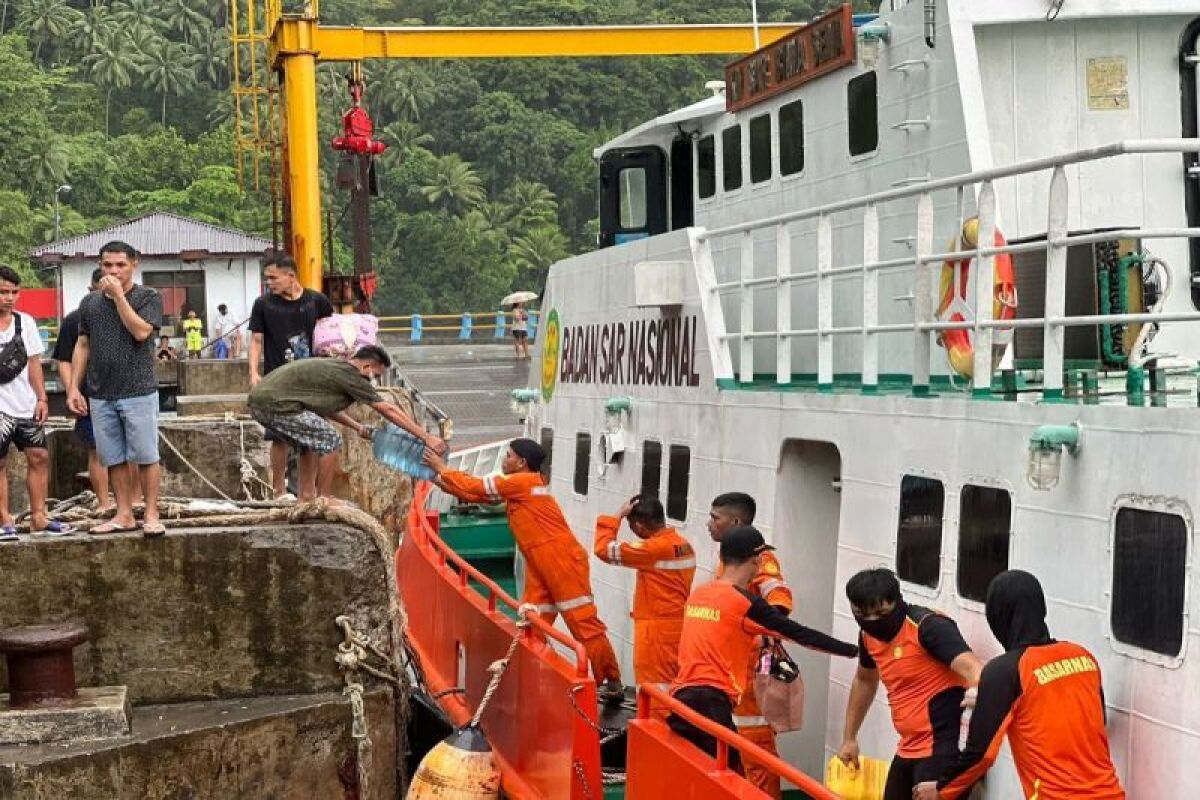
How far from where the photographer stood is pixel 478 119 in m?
104

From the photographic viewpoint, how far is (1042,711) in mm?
6117

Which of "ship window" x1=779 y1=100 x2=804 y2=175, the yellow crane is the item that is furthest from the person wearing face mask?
the yellow crane

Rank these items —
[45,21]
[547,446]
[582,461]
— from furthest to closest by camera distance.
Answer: [45,21] → [547,446] → [582,461]

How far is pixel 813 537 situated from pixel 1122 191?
250cm

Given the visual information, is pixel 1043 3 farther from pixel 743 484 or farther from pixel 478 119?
pixel 478 119

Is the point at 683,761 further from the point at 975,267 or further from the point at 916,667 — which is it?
the point at 975,267

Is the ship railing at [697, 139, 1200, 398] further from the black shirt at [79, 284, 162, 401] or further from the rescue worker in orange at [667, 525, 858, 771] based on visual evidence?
the black shirt at [79, 284, 162, 401]

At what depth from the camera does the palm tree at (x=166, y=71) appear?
110 meters

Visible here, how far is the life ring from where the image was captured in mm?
8117

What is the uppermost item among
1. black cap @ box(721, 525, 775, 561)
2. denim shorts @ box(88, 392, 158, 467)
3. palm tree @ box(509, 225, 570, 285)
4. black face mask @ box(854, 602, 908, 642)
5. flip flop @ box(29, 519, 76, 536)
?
palm tree @ box(509, 225, 570, 285)

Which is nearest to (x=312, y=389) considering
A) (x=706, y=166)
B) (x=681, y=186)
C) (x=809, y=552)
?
(x=809, y=552)

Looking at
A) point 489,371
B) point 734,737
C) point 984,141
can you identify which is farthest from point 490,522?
point 489,371

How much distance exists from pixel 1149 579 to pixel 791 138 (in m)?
5.65

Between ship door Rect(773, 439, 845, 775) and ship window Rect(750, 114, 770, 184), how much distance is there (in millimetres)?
2737
